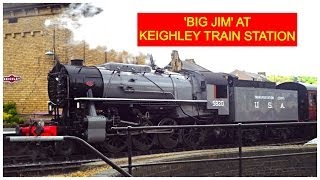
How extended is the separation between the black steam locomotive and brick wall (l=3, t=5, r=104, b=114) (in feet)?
0.93

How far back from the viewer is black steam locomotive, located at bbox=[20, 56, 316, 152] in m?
6.17

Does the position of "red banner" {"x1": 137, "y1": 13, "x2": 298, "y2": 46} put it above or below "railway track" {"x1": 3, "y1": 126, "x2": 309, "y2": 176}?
above

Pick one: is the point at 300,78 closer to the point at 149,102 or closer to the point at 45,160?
the point at 149,102

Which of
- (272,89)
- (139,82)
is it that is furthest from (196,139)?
(272,89)

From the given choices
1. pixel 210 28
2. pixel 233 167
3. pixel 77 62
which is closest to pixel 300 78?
pixel 233 167

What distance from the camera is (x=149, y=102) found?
6832 mm

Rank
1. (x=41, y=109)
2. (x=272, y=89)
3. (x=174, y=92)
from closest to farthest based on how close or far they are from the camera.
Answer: (x=41, y=109) → (x=174, y=92) → (x=272, y=89)

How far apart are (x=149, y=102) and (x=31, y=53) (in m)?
2.12

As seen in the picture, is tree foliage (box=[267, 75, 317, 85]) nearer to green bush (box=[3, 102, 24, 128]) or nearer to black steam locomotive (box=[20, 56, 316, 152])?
black steam locomotive (box=[20, 56, 316, 152])

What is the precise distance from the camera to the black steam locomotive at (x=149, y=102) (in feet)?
20.2

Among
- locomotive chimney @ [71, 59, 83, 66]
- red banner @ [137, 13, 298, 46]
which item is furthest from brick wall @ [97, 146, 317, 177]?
locomotive chimney @ [71, 59, 83, 66]

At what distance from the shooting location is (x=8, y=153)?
4766mm

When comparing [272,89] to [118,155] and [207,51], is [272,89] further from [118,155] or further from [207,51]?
[207,51]

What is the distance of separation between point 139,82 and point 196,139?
3.99 ft
